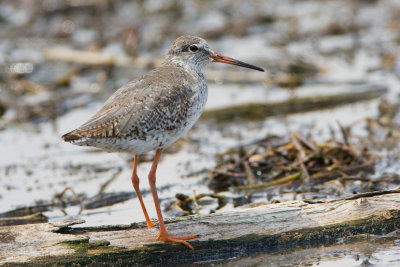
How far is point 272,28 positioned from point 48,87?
5871 mm

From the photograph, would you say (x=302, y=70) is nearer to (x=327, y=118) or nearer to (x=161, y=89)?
(x=327, y=118)

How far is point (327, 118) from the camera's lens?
10.5 m

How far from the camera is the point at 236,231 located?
5.74 meters

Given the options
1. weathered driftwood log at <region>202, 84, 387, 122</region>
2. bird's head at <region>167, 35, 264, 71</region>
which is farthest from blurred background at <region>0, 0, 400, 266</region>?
bird's head at <region>167, 35, 264, 71</region>

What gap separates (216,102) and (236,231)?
6.01 m

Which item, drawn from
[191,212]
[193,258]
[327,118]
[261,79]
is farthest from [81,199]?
[261,79]

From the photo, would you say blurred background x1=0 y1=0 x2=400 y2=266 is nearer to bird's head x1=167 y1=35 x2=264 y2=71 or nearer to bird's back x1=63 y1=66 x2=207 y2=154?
bird's back x1=63 y1=66 x2=207 y2=154

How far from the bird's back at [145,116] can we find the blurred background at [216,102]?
1412mm

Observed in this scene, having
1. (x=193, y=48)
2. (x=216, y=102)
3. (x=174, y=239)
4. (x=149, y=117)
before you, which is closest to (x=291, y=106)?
(x=216, y=102)

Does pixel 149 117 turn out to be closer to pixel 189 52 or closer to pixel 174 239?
pixel 174 239

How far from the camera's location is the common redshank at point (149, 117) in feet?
18.8

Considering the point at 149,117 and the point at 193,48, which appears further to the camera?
the point at 193,48

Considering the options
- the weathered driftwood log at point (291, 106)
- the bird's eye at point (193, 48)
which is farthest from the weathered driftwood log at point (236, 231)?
the weathered driftwood log at point (291, 106)

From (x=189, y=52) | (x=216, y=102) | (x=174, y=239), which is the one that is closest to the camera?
(x=174, y=239)
